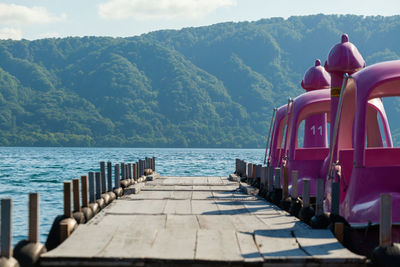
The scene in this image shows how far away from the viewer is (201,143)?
17850cm

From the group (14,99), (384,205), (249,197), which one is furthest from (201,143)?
(384,205)

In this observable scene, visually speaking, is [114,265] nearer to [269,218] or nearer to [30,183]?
[269,218]

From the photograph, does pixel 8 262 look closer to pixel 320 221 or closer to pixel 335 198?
pixel 320 221

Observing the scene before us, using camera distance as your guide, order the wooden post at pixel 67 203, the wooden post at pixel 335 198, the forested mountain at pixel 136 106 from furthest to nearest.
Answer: the forested mountain at pixel 136 106, the wooden post at pixel 67 203, the wooden post at pixel 335 198

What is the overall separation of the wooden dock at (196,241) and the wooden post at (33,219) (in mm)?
470

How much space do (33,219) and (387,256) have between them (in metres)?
5.73

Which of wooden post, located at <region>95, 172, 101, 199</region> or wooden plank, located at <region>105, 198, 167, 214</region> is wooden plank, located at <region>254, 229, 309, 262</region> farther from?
wooden post, located at <region>95, 172, 101, 199</region>

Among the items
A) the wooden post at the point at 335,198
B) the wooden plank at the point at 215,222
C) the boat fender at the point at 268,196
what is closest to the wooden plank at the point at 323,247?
the wooden post at the point at 335,198

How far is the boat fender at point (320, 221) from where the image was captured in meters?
12.3

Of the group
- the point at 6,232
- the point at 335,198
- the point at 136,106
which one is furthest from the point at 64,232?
the point at 136,106

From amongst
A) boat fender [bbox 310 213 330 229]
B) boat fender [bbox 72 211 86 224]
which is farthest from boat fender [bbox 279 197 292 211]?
boat fender [bbox 72 211 86 224]

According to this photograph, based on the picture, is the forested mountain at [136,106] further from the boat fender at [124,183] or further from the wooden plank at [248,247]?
the wooden plank at [248,247]

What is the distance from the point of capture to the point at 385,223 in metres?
9.70

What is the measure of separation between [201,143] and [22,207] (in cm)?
14683
